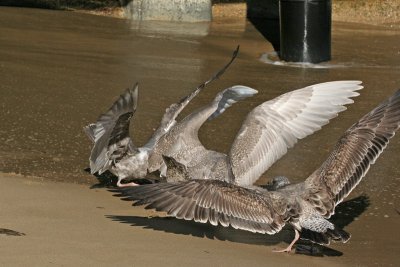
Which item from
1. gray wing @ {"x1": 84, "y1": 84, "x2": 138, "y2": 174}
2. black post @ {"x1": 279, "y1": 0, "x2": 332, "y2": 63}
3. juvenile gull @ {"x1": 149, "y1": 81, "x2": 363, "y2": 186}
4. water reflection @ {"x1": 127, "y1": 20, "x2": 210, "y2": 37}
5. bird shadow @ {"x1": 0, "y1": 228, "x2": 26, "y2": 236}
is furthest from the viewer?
water reflection @ {"x1": 127, "y1": 20, "x2": 210, "y2": 37}

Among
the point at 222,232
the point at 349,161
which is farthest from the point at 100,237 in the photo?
the point at 349,161

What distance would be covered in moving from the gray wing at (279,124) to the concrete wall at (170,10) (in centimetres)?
743

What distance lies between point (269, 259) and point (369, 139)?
134cm

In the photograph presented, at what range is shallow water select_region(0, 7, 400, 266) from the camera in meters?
7.84

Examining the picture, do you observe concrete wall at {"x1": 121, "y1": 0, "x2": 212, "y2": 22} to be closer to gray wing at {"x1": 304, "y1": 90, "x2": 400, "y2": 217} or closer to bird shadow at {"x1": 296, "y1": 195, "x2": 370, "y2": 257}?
bird shadow at {"x1": 296, "y1": 195, "x2": 370, "y2": 257}

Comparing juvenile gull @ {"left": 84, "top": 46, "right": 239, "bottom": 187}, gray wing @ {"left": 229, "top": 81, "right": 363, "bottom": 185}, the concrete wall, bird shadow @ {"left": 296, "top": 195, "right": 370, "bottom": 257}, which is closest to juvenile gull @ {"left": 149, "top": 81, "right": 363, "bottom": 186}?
gray wing @ {"left": 229, "top": 81, "right": 363, "bottom": 185}

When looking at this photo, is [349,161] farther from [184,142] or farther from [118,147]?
[118,147]

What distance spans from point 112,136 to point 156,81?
3.81m

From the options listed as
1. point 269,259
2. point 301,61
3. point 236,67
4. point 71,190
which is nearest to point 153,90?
point 236,67

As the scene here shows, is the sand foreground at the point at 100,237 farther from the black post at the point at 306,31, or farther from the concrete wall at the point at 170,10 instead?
the concrete wall at the point at 170,10

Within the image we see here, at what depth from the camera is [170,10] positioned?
14836 millimetres

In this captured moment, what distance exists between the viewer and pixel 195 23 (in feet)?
48.2

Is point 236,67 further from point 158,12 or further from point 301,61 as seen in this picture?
point 158,12

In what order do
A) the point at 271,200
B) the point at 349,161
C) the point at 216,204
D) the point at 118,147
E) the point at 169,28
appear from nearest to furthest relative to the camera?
the point at 216,204
the point at 271,200
the point at 349,161
the point at 118,147
the point at 169,28
